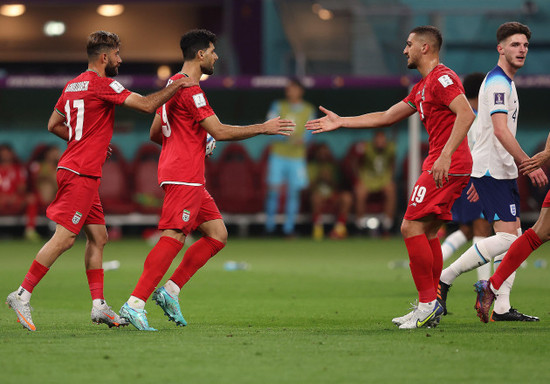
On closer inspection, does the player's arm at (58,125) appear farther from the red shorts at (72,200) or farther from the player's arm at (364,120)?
the player's arm at (364,120)

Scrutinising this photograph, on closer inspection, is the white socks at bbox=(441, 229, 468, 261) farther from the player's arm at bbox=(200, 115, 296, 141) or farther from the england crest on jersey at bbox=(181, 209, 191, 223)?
the england crest on jersey at bbox=(181, 209, 191, 223)

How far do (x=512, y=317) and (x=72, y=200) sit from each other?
3469mm

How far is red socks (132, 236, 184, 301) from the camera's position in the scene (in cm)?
700

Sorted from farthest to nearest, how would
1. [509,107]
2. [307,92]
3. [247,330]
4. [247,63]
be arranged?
[247,63] < [307,92] < [509,107] < [247,330]

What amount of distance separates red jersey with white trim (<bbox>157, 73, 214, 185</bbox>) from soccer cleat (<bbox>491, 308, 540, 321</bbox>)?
99.8 inches

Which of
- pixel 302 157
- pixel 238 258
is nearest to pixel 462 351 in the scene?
pixel 238 258

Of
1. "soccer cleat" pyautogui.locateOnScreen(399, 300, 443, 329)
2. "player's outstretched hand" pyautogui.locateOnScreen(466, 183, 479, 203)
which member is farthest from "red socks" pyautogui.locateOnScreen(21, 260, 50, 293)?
"player's outstretched hand" pyautogui.locateOnScreen(466, 183, 479, 203)

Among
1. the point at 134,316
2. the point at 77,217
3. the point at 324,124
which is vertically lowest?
the point at 134,316

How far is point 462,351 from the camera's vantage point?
610 centimetres

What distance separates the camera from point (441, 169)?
680 cm

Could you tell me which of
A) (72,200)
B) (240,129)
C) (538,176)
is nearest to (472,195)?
(538,176)

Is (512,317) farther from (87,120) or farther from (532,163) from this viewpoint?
(87,120)

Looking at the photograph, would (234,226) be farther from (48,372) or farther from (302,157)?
(48,372)

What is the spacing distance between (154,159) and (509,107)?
38.7 feet
